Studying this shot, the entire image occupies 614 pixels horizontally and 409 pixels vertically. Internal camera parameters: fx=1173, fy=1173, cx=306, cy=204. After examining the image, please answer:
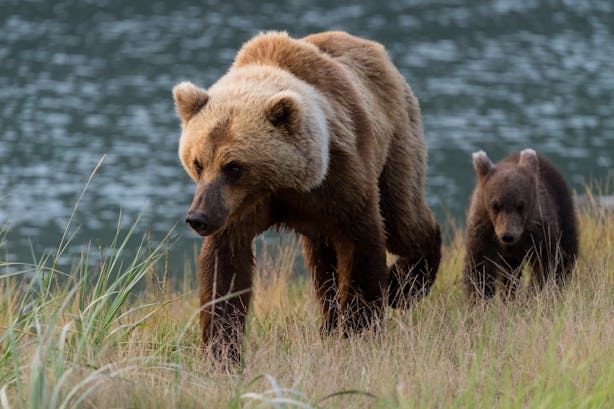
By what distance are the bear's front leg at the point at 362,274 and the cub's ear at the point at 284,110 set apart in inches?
Result: 31.4

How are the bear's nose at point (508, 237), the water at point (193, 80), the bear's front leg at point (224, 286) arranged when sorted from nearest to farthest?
the bear's front leg at point (224, 286) → the bear's nose at point (508, 237) → the water at point (193, 80)

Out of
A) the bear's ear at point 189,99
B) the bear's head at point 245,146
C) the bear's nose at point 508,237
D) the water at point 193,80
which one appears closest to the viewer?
the bear's head at point 245,146

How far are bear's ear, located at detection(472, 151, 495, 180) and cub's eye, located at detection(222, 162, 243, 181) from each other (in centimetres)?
230

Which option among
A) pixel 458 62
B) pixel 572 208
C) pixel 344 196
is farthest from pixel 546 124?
pixel 344 196

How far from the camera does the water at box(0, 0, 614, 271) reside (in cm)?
1627

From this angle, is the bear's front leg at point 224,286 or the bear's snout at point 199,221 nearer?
the bear's snout at point 199,221

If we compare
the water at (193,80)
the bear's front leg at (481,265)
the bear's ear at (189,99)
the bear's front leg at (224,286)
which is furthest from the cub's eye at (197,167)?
the water at (193,80)

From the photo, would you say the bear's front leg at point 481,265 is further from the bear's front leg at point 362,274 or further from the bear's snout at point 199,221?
the bear's snout at point 199,221

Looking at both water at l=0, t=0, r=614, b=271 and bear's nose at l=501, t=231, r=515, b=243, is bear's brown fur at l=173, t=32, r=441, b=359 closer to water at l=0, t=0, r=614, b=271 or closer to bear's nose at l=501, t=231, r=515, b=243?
bear's nose at l=501, t=231, r=515, b=243

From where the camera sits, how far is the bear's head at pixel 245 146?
17.6ft

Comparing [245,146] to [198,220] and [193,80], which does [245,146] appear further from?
[193,80]

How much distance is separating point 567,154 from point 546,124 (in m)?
2.21

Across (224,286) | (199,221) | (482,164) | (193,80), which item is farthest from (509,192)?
(193,80)

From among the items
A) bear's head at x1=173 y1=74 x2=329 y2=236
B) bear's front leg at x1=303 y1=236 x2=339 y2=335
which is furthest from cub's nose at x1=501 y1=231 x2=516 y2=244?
bear's head at x1=173 y1=74 x2=329 y2=236
